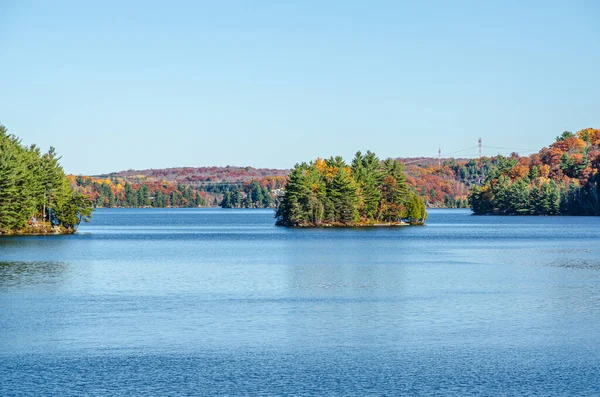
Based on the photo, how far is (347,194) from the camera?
15100cm

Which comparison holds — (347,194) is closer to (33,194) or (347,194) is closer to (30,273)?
(33,194)

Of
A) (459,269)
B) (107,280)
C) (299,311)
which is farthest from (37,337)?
(459,269)

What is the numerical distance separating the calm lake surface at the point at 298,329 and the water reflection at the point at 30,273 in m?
0.15

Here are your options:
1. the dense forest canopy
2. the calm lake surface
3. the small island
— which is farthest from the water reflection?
the small island

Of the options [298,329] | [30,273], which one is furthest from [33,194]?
[298,329]

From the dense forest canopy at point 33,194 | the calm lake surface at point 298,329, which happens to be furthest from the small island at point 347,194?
the calm lake surface at point 298,329

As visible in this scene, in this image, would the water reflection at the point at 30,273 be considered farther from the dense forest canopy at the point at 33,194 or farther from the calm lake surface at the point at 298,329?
the dense forest canopy at the point at 33,194

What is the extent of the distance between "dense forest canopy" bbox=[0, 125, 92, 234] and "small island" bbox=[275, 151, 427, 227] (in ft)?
132

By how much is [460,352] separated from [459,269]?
3618 centimetres

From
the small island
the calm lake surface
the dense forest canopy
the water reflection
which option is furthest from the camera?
the small island

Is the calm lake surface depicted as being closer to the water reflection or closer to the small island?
the water reflection

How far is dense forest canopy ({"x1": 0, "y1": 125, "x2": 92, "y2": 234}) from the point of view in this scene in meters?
107

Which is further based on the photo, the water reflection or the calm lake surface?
the water reflection

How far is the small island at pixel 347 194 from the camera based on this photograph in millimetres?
150500
